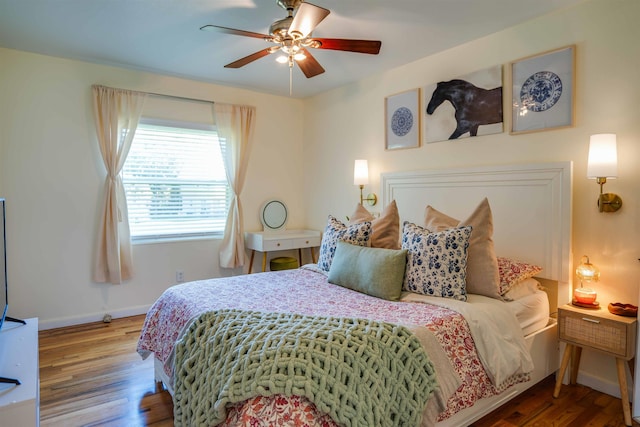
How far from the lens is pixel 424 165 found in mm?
3396

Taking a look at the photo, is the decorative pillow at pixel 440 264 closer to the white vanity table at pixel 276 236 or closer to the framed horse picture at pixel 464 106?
the framed horse picture at pixel 464 106

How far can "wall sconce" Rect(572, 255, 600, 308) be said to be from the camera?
229 cm

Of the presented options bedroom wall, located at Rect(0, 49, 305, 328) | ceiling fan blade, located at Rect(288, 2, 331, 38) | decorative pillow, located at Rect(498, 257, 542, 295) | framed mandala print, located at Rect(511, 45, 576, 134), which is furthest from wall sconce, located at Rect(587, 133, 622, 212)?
bedroom wall, located at Rect(0, 49, 305, 328)

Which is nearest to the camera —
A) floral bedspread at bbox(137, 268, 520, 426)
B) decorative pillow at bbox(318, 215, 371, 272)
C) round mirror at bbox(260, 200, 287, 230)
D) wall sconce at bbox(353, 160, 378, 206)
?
floral bedspread at bbox(137, 268, 520, 426)

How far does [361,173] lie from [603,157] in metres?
2.06

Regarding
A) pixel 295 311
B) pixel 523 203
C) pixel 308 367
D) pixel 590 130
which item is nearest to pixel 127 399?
pixel 295 311

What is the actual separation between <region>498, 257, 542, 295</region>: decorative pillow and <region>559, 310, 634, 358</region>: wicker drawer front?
290mm

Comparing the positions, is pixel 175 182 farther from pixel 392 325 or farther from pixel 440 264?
pixel 392 325

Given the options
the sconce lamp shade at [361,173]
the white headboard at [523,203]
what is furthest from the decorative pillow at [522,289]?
the sconce lamp shade at [361,173]

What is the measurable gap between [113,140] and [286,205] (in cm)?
207

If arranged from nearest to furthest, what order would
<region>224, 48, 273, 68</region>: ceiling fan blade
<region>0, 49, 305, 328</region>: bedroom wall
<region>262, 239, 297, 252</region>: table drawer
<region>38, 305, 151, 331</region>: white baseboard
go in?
<region>224, 48, 273, 68</region>: ceiling fan blade, <region>0, 49, 305, 328</region>: bedroom wall, <region>38, 305, 151, 331</region>: white baseboard, <region>262, 239, 297, 252</region>: table drawer

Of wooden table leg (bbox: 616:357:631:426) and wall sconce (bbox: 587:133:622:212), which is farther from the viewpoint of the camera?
wall sconce (bbox: 587:133:622:212)

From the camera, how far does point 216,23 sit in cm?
269

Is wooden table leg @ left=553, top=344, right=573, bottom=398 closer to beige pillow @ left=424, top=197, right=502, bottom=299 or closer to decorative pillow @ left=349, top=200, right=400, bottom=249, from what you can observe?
beige pillow @ left=424, top=197, right=502, bottom=299
